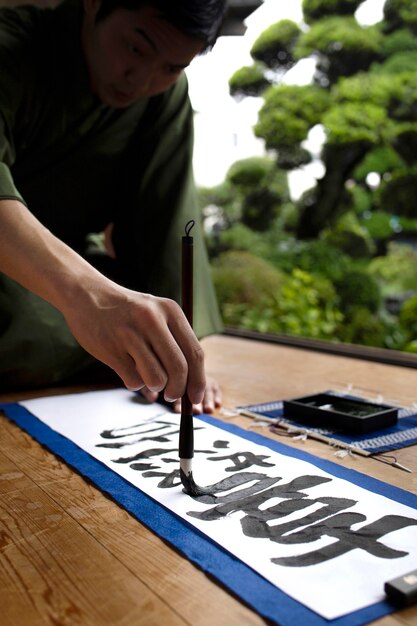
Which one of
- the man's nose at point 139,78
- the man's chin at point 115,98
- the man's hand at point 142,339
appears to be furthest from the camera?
the man's chin at point 115,98

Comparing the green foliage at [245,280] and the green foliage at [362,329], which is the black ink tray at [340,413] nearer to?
the green foliage at [362,329]

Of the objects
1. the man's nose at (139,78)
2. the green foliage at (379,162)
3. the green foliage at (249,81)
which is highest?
the green foliage at (249,81)

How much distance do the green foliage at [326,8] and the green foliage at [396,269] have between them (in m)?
1.37

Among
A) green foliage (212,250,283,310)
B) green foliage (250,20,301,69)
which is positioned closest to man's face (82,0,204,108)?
green foliage (212,250,283,310)

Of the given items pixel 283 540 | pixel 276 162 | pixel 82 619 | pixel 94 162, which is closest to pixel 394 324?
pixel 276 162

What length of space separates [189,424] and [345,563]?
0.34m

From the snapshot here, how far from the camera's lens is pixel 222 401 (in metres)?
1.94

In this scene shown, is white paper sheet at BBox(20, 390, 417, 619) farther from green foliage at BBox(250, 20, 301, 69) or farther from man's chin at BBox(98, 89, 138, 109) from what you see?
green foliage at BBox(250, 20, 301, 69)

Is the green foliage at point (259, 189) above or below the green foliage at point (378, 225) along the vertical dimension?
above

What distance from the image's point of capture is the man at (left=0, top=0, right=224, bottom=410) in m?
1.26

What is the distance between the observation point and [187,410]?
1.09 metres

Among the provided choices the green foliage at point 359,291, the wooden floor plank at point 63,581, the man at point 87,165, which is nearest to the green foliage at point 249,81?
the green foliage at point 359,291

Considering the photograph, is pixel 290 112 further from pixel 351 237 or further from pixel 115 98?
pixel 115 98

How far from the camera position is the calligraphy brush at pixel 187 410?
1.07 meters
